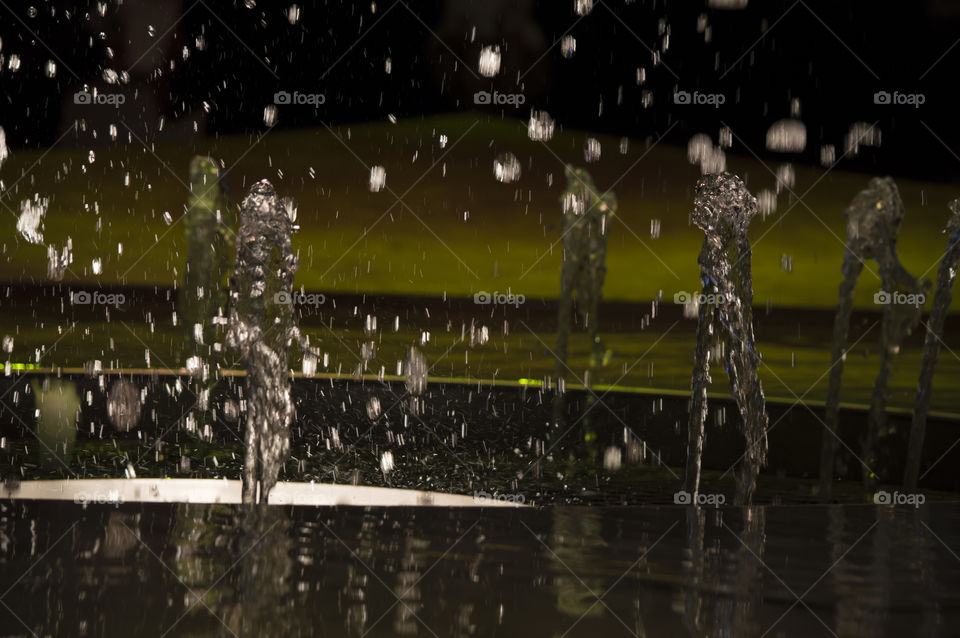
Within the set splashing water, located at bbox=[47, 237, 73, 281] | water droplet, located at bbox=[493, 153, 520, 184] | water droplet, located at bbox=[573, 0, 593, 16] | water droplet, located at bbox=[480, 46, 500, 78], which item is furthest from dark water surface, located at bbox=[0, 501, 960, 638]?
splashing water, located at bbox=[47, 237, 73, 281]

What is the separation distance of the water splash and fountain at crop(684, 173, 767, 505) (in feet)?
6.95

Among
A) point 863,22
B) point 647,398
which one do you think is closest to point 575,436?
point 647,398

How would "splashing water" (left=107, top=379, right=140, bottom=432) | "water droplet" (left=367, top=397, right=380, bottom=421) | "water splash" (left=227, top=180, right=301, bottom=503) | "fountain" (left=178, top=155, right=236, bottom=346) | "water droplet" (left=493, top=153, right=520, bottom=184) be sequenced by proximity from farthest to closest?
1. "water droplet" (left=493, top=153, right=520, bottom=184)
2. "fountain" (left=178, top=155, right=236, bottom=346)
3. "water droplet" (left=367, top=397, right=380, bottom=421)
4. "splashing water" (left=107, top=379, right=140, bottom=432)
5. "water splash" (left=227, top=180, right=301, bottom=503)

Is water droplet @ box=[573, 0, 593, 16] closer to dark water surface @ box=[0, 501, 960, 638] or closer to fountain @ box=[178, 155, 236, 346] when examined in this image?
fountain @ box=[178, 155, 236, 346]

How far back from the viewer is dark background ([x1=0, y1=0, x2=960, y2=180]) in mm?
16078

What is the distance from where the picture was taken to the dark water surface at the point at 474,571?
244 centimetres

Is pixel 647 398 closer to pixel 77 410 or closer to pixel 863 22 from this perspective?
pixel 77 410

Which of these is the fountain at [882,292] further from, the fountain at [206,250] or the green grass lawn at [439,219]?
the green grass lawn at [439,219]

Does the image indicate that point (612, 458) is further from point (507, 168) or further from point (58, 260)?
point (58, 260)

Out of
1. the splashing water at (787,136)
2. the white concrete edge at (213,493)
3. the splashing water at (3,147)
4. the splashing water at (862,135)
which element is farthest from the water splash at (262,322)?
the splashing water at (3,147)

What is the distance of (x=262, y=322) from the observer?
6152mm

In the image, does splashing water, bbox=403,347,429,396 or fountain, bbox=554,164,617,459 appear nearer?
splashing water, bbox=403,347,429,396

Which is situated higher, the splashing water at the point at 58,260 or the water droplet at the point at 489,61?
the water droplet at the point at 489,61

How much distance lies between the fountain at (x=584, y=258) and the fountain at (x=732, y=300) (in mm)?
8172
